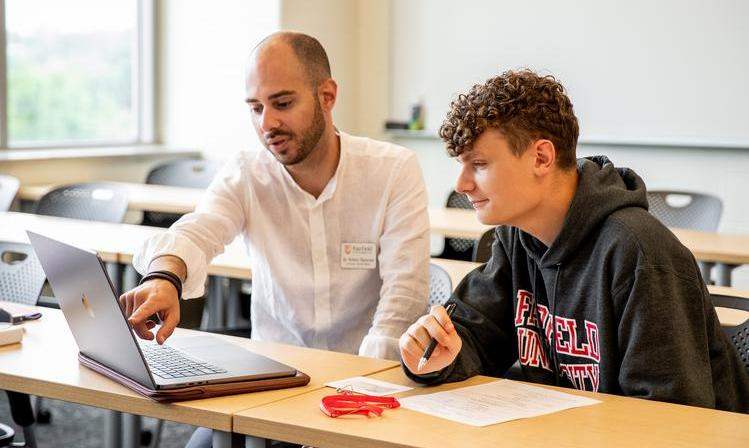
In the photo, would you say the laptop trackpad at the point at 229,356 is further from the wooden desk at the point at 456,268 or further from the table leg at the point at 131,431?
the wooden desk at the point at 456,268

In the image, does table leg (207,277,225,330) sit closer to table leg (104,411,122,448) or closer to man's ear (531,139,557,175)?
table leg (104,411,122,448)

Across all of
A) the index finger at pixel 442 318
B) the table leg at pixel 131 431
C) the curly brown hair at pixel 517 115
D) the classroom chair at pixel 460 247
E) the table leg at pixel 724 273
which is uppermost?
the curly brown hair at pixel 517 115

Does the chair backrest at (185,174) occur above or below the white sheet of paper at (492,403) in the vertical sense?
below

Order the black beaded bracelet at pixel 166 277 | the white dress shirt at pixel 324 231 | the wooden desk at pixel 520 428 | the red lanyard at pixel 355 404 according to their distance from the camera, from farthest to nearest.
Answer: the white dress shirt at pixel 324 231 < the black beaded bracelet at pixel 166 277 < the red lanyard at pixel 355 404 < the wooden desk at pixel 520 428

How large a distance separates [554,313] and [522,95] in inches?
16.1

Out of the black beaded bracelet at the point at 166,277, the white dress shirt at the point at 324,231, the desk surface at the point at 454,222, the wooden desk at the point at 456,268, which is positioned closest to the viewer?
the black beaded bracelet at the point at 166,277

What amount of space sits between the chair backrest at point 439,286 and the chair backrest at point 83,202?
6.59ft

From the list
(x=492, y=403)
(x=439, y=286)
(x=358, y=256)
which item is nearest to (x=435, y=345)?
(x=492, y=403)

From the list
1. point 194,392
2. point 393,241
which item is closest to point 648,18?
point 393,241

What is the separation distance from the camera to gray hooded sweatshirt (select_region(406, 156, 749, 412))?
1.70 meters

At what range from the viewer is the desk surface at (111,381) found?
5.40 feet

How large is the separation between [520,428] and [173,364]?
65 cm

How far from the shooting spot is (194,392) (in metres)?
1.67

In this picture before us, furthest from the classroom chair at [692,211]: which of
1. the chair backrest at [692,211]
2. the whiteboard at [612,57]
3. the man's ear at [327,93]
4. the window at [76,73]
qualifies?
the window at [76,73]
